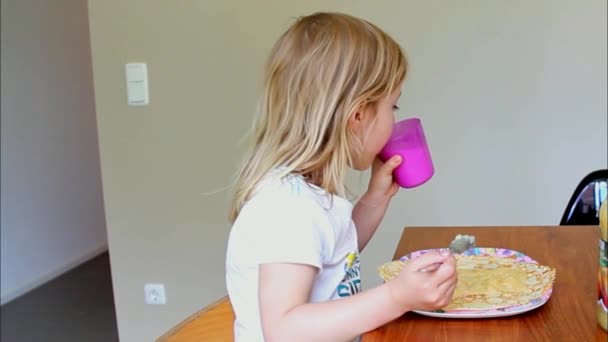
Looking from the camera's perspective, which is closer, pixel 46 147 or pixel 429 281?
pixel 429 281

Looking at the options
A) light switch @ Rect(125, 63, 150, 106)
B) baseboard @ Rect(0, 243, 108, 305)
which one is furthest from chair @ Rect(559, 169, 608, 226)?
baseboard @ Rect(0, 243, 108, 305)

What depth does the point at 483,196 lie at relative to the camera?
5.95ft

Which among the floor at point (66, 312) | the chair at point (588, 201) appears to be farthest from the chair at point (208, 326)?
the floor at point (66, 312)

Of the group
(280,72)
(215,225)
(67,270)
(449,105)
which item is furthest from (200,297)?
(67,270)

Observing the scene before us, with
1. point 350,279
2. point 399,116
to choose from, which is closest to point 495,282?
point 350,279

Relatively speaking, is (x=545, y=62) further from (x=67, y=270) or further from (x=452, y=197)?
(x=67, y=270)

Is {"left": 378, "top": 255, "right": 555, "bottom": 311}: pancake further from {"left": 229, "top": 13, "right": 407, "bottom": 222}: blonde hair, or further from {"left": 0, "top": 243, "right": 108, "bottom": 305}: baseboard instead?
{"left": 0, "top": 243, "right": 108, "bottom": 305}: baseboard

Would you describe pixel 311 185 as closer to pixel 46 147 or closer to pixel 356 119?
pixel 356 119

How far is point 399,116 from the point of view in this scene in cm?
182

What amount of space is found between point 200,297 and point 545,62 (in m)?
1.28

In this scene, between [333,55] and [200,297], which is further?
[200,297]

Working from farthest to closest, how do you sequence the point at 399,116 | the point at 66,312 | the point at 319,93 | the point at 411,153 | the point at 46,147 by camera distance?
1. the point at 46,147
2. the point at 66,312
3. the point at 399,116
4. the point at 411,153
5. the point at 319,93

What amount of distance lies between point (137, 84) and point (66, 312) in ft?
4.38

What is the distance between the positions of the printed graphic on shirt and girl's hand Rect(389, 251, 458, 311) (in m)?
0.20
